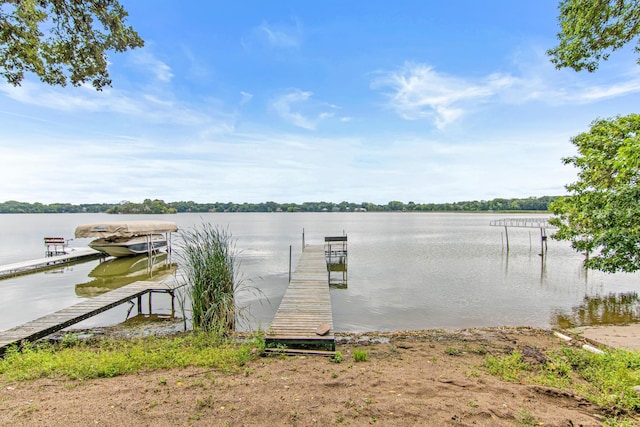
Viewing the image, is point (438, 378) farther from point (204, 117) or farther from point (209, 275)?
point (204, 117)

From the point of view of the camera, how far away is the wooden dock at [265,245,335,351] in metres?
5.20

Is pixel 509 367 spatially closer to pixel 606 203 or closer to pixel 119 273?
pixel 606 203

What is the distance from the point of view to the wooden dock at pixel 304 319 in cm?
520

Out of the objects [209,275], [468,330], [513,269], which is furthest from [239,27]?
[513,269]

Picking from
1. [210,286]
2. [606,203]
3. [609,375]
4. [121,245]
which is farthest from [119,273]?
[606,203]

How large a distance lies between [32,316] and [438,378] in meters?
10.9

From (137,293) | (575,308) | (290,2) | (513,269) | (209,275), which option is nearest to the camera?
(209,275)

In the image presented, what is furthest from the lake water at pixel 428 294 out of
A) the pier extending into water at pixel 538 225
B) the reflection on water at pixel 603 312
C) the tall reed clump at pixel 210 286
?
the pier extending into water at pixel 538 225

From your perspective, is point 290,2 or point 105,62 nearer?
point 105,62

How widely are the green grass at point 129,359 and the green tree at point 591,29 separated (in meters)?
7.69

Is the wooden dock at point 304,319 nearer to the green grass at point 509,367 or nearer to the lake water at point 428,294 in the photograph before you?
the lake water at point 428,294

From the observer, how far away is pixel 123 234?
17.4m

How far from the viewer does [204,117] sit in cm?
2602

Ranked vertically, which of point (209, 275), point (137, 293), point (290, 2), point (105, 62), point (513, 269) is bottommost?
point (513, 269)
